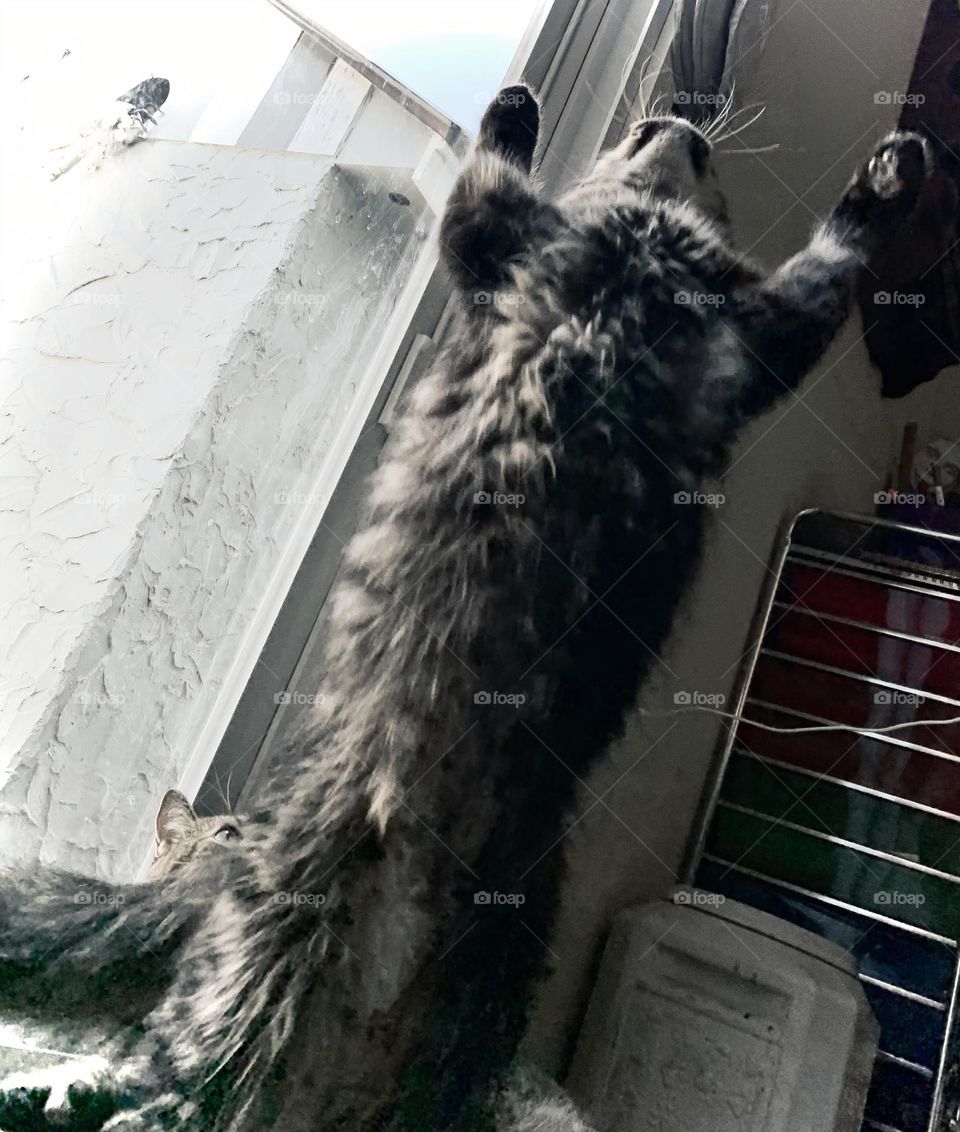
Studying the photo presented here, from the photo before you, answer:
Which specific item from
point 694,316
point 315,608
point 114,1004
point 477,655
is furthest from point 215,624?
point 694,316

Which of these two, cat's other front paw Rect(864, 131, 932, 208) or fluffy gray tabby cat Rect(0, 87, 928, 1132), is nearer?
fluffy gray tabby cat Rect(0, 87, 928, 1132)

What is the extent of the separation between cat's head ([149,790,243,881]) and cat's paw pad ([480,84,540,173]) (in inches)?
31.3

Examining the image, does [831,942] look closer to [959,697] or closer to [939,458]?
[959,697]

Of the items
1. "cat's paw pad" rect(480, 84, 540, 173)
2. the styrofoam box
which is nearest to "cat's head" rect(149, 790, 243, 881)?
the styrofoam box

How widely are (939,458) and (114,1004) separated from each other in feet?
3.49

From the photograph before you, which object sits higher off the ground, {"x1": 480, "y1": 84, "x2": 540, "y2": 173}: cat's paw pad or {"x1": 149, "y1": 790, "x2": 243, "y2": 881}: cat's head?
{"x1": 480, "y1": 84, "x2": 540, "y2": 173}: cat's paw pad

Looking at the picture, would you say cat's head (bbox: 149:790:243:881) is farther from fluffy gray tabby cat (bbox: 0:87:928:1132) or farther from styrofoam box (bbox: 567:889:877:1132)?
styrofoam box (bbox: 567:889:877:1132)

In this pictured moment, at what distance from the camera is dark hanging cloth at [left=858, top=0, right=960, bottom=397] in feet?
3.26

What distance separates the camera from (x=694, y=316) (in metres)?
0.97

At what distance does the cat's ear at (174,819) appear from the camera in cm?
87

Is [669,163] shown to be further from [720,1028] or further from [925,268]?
[720,1028]

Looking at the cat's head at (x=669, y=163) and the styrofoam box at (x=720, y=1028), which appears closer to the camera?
the styrofoam box at (x=720, y=1028)

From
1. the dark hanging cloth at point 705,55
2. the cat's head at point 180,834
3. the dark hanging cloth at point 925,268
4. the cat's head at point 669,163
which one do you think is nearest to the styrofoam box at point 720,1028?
the cat's head at point 180,834

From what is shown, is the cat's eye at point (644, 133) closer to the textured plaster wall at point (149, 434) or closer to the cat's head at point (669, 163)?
the cat's head at point (669, 163)
